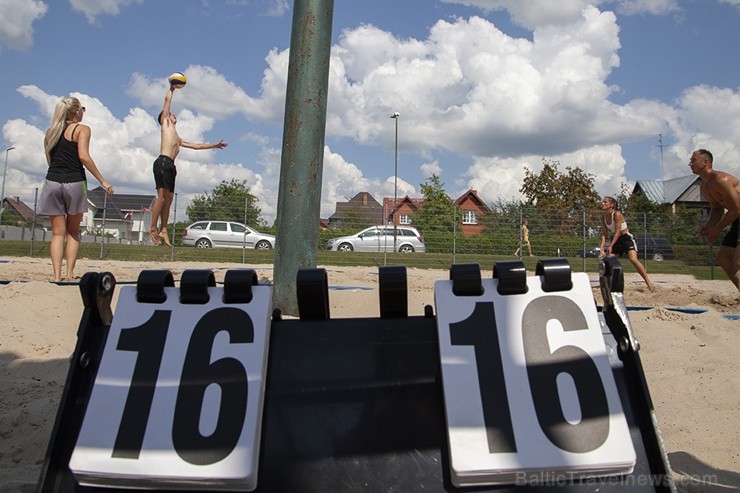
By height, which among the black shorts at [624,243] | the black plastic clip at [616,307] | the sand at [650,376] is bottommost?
the sand at [650,376]

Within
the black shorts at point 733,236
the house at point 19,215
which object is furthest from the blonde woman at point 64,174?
the house at point 19,215

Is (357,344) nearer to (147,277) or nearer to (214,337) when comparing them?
(214,337)

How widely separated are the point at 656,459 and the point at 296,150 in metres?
3.43

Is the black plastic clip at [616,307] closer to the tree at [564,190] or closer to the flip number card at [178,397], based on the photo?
the flip number card at [178,397]

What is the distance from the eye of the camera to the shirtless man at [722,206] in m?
6.08

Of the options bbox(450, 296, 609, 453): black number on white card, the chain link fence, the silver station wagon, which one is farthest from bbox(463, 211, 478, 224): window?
bbox(450, 296, 609, 453): black number on white card

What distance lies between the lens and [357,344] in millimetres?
1426

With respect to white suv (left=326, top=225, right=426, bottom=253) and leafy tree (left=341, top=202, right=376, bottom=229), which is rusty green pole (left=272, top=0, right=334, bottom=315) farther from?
white suv (left=326, top=225, right=426, bottom=253)

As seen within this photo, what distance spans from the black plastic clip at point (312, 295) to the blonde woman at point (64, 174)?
5.04 meters

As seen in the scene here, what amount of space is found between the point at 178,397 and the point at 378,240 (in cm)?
1825

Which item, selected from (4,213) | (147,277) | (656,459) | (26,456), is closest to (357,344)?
(147,277)

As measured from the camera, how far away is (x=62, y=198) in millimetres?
5688

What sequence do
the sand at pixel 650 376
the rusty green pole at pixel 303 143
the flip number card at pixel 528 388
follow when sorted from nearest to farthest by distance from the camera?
the flip number card at pixel 528 388 → the sand at pixel 650 376 → the rusty green pole at pixel 303 143

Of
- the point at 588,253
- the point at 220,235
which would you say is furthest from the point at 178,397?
the point at 588,253
